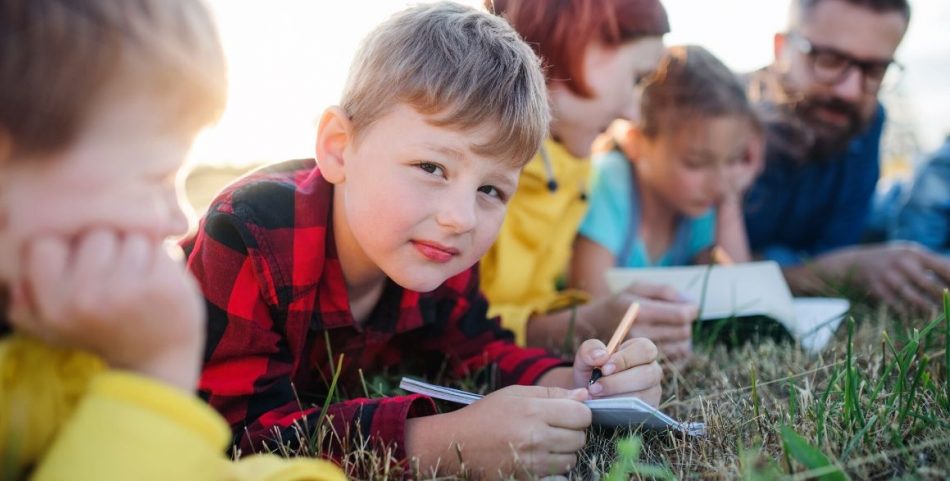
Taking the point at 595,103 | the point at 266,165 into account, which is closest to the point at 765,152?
the point at 595,103

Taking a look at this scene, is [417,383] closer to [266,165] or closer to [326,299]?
[326,299]

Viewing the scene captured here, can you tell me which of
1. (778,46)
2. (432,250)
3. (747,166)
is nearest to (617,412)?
(432,250)

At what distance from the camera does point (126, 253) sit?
889mm

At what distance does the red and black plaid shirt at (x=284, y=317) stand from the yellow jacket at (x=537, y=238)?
686mm

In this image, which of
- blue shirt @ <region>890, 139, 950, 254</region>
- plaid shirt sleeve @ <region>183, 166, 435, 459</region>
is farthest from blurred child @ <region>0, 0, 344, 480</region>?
blue shirt @ <region>890, 139, 950, 254</region>

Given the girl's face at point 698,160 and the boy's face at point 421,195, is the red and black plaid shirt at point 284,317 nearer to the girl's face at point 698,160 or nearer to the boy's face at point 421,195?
the boy's face at point 421,195

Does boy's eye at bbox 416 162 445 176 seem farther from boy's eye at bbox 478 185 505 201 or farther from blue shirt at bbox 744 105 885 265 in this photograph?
blue shirt at bbox 744 105 885 265

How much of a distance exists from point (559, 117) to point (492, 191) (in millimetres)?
1022

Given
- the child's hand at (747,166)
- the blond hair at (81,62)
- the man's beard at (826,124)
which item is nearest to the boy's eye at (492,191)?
the blond hair at (81,62)

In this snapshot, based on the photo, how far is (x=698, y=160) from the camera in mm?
2891

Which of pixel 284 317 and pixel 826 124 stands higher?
pixel 284 317

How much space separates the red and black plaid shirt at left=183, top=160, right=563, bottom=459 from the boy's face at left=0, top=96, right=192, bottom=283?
56 cm

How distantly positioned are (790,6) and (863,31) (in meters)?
0.42

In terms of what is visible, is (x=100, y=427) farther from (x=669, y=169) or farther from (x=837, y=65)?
(x=837, y=65)
